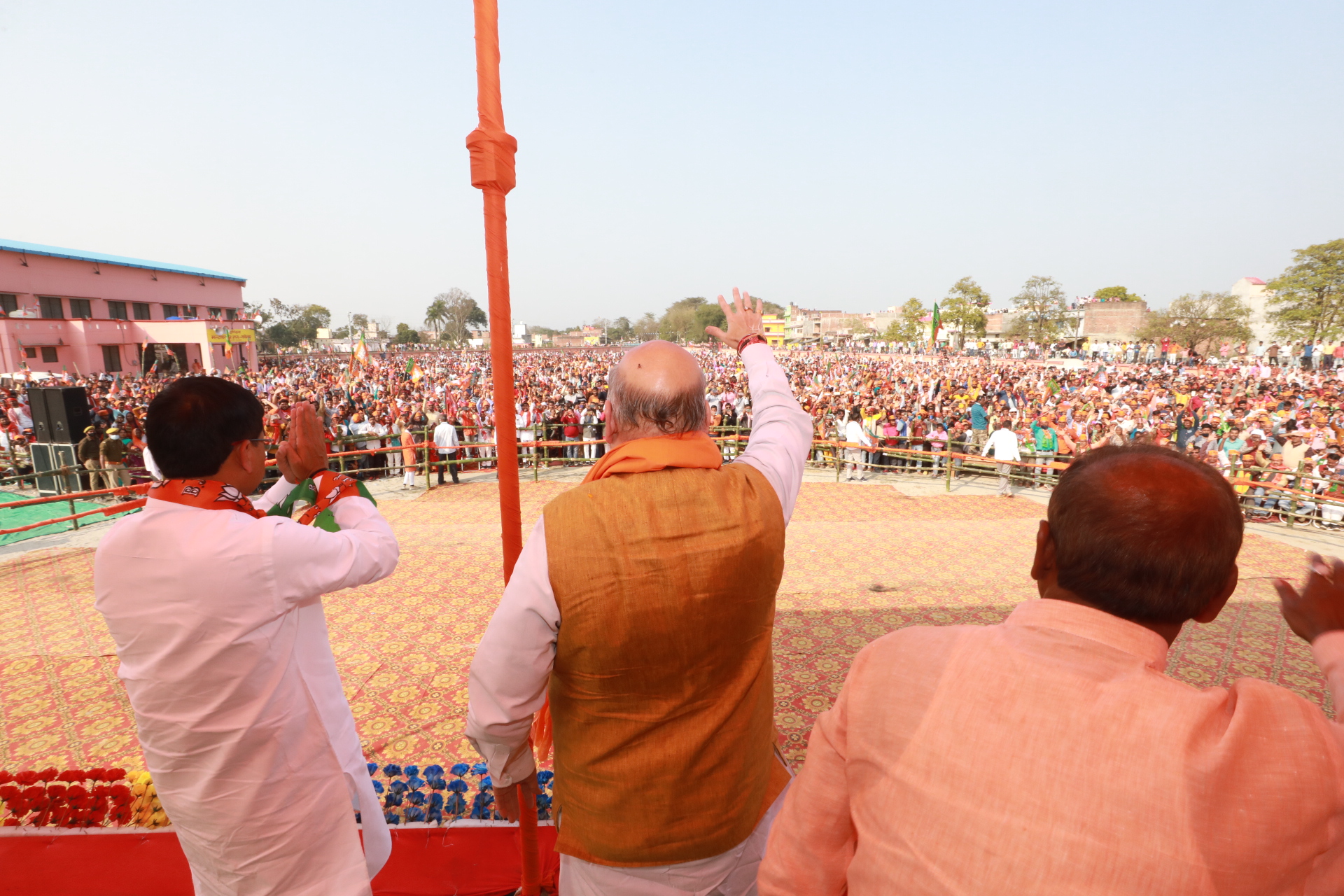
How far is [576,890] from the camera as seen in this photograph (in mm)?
1391

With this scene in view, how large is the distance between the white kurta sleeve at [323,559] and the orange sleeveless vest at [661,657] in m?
0.55

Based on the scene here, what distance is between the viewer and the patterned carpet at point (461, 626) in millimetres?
3324

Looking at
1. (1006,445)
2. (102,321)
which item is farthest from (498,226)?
(102,321)

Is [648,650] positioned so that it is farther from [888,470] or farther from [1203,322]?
[1203,322]

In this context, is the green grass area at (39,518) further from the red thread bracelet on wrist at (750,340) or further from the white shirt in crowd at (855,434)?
the white shirt in crowd at (855,434)

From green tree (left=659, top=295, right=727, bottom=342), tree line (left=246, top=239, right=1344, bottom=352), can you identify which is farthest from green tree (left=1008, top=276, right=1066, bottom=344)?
green tree (left=659, top=295, right=727, bottom=342)

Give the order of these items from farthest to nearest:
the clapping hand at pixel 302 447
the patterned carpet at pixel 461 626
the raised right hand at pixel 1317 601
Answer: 1. the patterned carpet at pixel 461 626
2. the clapping hand at pixel 302 447
3. the raised right hand at pixel 1317 601

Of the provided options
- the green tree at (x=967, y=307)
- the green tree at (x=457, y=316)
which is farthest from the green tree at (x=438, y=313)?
the green tree at (x=967, y=307)

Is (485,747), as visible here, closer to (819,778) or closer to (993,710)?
(819,778)

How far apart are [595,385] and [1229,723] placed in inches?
671

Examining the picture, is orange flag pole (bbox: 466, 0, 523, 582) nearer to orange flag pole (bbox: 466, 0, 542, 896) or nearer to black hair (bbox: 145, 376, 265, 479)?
orange flag pole (bbox: 466, 0, 542, 896)

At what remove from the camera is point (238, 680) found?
147 centimetres

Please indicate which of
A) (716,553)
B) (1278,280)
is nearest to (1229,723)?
(716,553)

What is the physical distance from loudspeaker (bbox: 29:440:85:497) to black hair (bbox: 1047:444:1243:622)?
12416 mm
